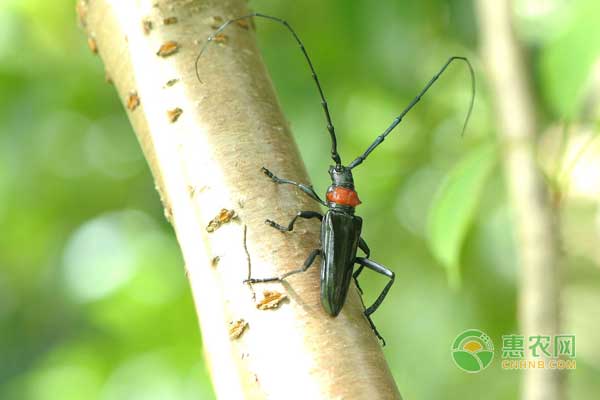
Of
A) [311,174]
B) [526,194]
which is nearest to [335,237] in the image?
[526,194]

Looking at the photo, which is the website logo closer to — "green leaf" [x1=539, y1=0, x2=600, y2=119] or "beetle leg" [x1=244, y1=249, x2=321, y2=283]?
"green leaf" [x1=539, y1=0, x2=600, y2=119]

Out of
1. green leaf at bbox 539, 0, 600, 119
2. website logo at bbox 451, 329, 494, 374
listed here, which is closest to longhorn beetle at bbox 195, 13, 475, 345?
green leaf at bbox 539, 0, 600, 119

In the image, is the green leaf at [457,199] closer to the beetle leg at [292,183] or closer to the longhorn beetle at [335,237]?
the longhorn beetle at [335,237]

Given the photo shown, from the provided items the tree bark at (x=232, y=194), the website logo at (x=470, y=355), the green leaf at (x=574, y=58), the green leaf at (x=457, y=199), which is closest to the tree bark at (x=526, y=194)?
the green leaf at (x=457, y=199)

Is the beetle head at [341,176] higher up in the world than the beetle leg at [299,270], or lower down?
higher up

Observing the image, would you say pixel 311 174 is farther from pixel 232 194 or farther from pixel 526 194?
pixel 232 194

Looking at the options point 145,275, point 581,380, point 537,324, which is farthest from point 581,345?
point 537,324
